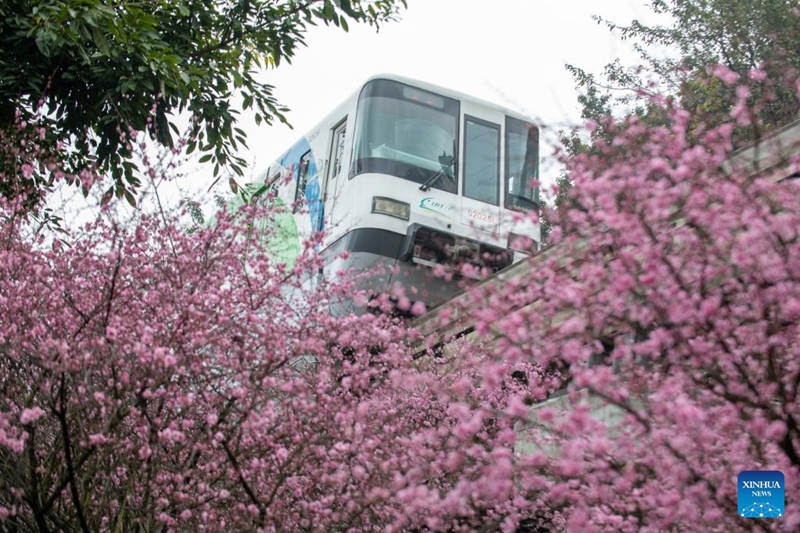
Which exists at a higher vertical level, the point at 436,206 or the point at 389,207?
the point at 436,206

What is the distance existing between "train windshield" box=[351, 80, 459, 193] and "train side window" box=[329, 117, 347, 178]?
0.67m

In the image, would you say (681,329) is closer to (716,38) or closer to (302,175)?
(302,175)

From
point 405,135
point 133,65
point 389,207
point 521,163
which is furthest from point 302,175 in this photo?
point 133,65

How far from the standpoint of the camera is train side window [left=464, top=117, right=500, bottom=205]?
10.8 metres

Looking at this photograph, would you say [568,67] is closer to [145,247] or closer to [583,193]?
[145,247]

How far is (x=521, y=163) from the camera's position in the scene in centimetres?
1131

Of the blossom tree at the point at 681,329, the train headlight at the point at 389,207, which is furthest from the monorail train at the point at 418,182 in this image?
the blossom tree at the point at 681,329

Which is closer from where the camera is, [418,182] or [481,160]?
[418,182]

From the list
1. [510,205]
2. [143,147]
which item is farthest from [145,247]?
[510,205]

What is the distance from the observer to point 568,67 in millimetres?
19156

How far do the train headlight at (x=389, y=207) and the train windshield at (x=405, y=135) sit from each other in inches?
16.0

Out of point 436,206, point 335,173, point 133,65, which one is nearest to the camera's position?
point 133,65

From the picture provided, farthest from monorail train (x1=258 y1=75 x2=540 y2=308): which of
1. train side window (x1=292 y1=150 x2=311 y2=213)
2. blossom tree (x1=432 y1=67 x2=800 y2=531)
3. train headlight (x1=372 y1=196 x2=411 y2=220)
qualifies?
blossom tree (x1=432 y1=67 x2=800 y2=531)

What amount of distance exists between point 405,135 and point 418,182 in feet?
2.34
